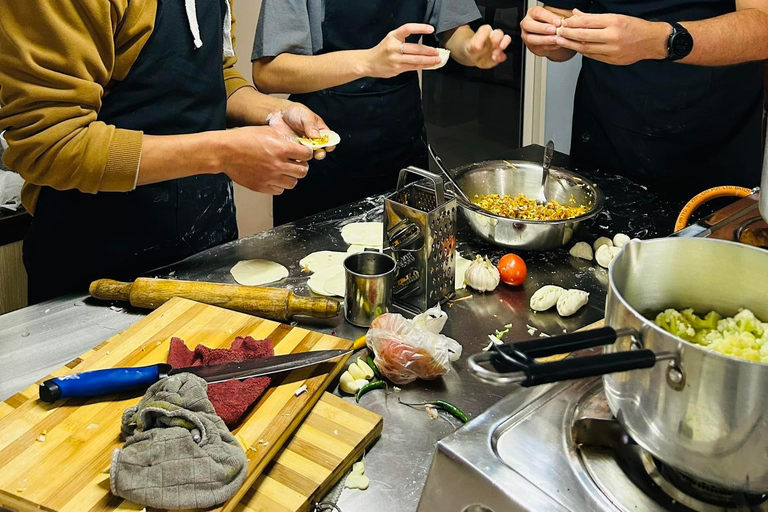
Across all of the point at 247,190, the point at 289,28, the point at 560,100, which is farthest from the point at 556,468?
the point at 247,190

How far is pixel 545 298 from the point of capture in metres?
1.57

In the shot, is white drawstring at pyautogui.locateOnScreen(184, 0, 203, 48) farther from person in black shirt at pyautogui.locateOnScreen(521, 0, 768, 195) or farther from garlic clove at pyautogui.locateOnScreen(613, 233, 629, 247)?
garlic clove at pyautogui.locateOnScreen(613, 233, 629, 247)

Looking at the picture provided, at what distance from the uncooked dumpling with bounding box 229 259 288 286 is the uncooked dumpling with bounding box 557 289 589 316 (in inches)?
25.3

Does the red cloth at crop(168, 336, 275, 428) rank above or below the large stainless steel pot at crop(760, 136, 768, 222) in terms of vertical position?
below

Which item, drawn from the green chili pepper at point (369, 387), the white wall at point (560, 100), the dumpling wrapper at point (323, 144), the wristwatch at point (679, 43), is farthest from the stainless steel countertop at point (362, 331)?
the white wall at point (560, 100)

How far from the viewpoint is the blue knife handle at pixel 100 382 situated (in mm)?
1132

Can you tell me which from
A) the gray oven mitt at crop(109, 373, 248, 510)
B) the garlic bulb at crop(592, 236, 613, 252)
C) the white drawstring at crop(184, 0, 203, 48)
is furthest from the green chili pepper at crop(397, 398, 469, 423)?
the white drawstring at crop(184, 0, 203, 48)

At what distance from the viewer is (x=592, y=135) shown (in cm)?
250

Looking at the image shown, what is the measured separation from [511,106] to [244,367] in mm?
3331

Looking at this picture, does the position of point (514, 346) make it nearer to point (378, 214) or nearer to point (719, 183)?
point (378, 214)

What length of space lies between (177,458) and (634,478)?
23.0 inches

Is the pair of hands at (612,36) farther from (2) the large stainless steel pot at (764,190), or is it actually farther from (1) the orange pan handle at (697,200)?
→ (2) the large stainless steel pot at (764,190)

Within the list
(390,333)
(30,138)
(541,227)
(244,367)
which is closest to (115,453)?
(244,367)

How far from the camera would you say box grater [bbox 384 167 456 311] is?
1508mm
